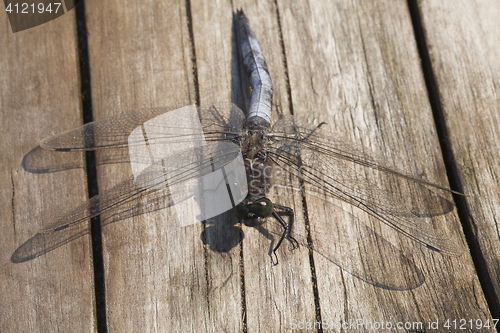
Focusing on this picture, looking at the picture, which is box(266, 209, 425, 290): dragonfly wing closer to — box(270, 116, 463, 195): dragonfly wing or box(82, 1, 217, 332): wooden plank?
box(270, 116, 463, 195): dragonfly wing

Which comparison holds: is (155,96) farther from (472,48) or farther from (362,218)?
(472,48)

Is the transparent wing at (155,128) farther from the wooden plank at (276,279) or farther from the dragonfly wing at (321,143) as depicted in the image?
the wooden plank at (276,279)

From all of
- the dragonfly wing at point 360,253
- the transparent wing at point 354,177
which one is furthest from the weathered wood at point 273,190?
the transparent wing at point 354,177

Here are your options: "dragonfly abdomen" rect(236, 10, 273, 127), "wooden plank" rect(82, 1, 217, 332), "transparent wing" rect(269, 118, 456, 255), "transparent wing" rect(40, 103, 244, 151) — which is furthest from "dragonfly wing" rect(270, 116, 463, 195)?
"wooden plank" rect(82, 1, 217, 332)

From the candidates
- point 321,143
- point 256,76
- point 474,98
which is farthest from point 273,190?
point 474,98

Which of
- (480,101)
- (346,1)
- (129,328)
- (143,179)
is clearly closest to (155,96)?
(143,179)

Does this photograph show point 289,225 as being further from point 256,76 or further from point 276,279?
point 256,76
